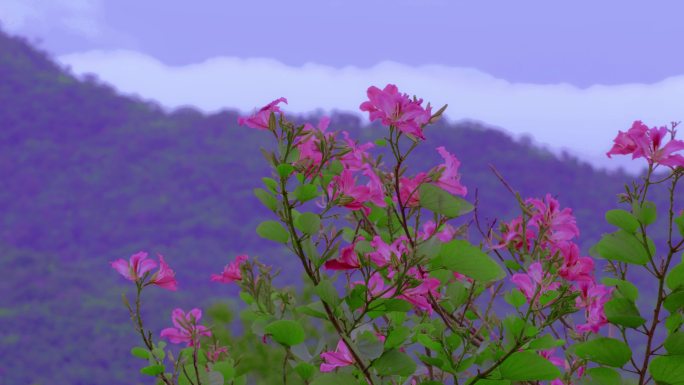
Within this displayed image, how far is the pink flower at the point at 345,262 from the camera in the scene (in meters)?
1.51

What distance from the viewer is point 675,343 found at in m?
1.55

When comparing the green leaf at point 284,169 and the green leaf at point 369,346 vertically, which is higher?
the green leaf at point 284,169

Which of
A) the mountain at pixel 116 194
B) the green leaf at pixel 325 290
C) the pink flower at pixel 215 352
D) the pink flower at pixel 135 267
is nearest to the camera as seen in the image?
the green leaf at pixel 325 290

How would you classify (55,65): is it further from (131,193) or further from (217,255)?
(217,255)

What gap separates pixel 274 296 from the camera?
202 cm

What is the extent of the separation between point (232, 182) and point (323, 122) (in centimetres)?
6872

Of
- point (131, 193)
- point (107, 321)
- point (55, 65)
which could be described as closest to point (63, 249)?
point (131, 193)

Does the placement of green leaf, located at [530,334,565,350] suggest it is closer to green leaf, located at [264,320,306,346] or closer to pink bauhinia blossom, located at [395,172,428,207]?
Result: pink bauhinia blossom, located at [395,172,428,207]

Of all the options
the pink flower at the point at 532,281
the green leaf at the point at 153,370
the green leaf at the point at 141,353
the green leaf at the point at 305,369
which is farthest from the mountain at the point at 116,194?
the pink flower at the point at 532,281

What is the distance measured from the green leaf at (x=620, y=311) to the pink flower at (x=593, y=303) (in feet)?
0.58

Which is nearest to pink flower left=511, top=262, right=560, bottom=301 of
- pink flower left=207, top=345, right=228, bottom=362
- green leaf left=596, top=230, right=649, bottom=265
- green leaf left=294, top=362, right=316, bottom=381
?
green leaf left=596, top=230, right=649, bottom=265

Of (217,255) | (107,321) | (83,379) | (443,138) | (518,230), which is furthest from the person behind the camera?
(443,138)

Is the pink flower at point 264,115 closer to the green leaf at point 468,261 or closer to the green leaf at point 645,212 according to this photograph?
the green leaf at point 468,261

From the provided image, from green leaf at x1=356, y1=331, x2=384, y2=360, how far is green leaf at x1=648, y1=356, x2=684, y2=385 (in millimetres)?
495
